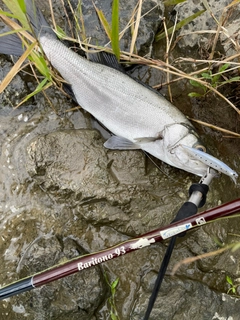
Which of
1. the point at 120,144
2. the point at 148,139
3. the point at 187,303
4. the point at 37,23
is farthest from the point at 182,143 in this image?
the point at 37,23

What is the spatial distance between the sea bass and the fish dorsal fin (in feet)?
0.13

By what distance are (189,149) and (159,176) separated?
44 centimetres

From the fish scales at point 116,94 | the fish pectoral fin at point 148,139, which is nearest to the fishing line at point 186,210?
the fish pectoral fin at point 148,139

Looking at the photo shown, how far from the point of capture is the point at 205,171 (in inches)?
112

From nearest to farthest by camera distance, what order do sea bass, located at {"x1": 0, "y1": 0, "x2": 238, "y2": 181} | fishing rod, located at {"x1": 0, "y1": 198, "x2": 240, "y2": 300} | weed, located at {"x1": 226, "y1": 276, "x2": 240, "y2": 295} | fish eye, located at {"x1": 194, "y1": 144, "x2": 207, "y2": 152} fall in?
fishing rod, located at {"x1": 0, "y1": 198, "x2": 240, "y2": 300}
fish eye, located at {"x1": 194, "y1": 144, "x2": 207, "y2": 152}
sea bass, located at {"x1": 0, "y1": 0, "x2": 238, "y2": 181}
weed, located at {"x1": 226, "y1": 276, "x2": 240, "y2": 295}

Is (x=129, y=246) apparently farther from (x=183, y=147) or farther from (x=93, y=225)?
(x=183, y=147)

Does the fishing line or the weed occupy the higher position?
the fishing line

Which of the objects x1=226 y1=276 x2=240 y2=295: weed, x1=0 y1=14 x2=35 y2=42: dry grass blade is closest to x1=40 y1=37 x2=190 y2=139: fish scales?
x1=0 y1=14 x2=35 y2=42: dry grass blade

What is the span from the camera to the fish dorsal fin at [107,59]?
3053mm

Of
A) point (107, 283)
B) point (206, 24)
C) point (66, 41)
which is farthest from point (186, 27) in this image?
point (107, 283)

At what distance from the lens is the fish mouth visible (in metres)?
2.52

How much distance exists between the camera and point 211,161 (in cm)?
262

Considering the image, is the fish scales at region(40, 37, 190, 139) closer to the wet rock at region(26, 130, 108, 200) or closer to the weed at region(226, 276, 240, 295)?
the wet rock at region(26, 130, 108, 200)

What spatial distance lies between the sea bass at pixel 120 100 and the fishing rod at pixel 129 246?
2.36ft
